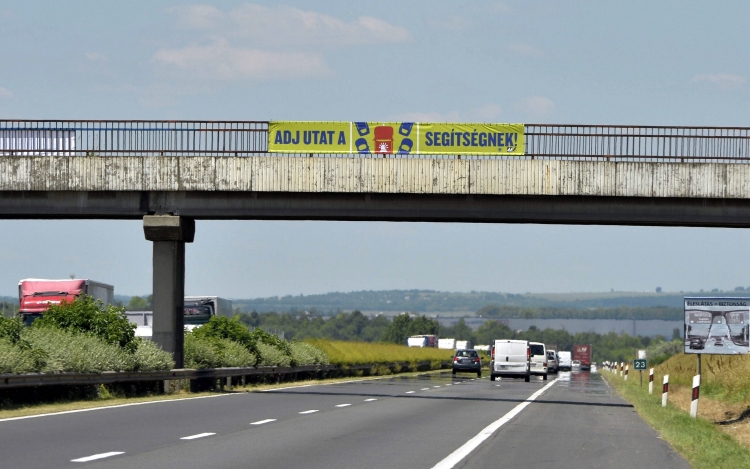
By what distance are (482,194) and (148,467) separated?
2016cm

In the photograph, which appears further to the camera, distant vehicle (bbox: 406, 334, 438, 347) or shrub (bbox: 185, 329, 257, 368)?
distant vehicle (bbox: 406, 334, 438, 347)

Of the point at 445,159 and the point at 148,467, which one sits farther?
the point at 445,159

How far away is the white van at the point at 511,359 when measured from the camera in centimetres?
5197

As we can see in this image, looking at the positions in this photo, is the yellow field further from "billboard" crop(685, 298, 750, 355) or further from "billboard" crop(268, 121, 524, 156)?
"billboard" crop(685, 298, 750, 355)

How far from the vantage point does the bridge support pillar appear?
3014 centimetres

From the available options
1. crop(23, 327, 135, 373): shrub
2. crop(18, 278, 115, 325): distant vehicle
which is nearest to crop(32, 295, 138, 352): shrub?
crop(23, 327, 135, 373): shrub

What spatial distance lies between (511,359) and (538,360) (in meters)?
9.01

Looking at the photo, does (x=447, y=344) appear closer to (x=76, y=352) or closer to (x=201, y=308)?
(x=201, y=308)

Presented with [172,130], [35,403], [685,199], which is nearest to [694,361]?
[685,199]

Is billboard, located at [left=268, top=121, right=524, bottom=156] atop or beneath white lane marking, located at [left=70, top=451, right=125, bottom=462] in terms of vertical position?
atop

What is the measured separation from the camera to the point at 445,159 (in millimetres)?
30500

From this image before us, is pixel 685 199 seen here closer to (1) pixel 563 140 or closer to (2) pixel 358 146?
(1) pixel 563 140

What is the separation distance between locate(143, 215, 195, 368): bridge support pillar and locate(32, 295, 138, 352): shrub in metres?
2.75

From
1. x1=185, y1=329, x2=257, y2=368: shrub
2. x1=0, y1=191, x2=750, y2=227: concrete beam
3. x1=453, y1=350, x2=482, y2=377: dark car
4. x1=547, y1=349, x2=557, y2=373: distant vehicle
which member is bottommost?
x1=547, y1=349, x2=557, y2=373: distant vehicle
